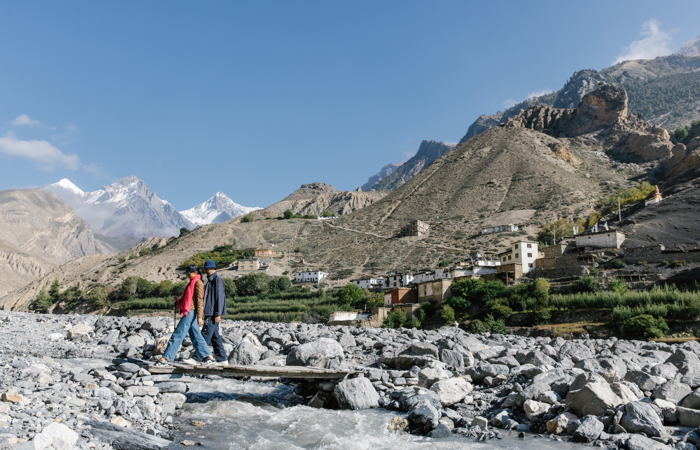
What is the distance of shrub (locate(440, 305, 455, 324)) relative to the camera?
34500mm

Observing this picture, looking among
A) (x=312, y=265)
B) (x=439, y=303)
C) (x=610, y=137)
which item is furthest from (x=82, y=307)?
(x=610, y=137)

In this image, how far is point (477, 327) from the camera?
30.5 meters

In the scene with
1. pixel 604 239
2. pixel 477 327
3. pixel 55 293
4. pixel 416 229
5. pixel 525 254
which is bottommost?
pixel 477 327

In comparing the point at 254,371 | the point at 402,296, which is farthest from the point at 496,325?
the point at 254,371

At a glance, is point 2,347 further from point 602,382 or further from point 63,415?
point 602,382

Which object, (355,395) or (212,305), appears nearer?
(355,395)

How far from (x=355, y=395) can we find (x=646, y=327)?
845 inches

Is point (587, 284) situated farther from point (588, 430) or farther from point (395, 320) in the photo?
point (588, 430)

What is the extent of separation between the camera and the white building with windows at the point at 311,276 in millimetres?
64881

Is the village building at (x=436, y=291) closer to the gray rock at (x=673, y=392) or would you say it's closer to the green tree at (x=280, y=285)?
the green tree at (x=280, y=285)

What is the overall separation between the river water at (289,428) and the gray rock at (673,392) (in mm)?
2418

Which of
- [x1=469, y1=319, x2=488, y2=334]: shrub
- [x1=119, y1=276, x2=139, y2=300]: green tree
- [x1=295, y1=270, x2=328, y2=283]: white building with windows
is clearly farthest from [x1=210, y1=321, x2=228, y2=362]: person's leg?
[x1=119, y1=276, x2=139, y2=300]: green tree

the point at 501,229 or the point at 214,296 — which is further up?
the point at 501,229

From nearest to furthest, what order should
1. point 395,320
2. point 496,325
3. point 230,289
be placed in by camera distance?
point 496,325
point 395,320
point 230,289
